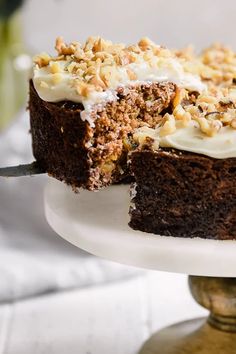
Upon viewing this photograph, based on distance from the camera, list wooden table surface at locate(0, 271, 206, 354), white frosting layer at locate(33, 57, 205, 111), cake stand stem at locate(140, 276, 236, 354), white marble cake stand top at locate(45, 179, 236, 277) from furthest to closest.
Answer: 1. wooden table surface at locate(0, 271, 206, 354)
2. cake stand stem at locate(140, 276, 236, 354)
3. white frosting layer at locate(33, 57, 205, 111)
4. white marble cake stand top at locate(45, 179, 236, 277)

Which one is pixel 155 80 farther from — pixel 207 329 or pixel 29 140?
pixel 29 140

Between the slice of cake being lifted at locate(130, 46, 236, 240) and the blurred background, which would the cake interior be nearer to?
the slice of cake being lifted at locate(130, 46, 236, 240)

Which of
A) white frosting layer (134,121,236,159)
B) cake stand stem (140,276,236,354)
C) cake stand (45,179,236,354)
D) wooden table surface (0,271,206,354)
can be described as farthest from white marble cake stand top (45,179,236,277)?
wooden table surface (0,271,206,354)

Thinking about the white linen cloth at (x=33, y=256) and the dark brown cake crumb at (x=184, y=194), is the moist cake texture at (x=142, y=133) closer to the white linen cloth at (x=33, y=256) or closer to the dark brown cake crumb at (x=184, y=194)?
the dark brown cake crumb at (x=184, y=194)

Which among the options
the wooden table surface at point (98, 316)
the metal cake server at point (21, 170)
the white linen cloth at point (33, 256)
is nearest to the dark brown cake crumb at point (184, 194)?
the metal cake server at point (21, 170)

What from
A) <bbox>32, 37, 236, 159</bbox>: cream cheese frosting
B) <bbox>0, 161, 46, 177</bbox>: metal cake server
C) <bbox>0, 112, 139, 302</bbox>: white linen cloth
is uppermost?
<bbox>32, 37, 236, 159</bbox>: cream cheese frosting

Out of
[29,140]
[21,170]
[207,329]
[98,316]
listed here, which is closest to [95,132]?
[21,170]

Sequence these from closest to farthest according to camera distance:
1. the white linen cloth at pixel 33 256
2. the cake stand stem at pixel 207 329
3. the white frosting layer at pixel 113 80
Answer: the white frosting layer at pixel 113 80
the cake stand stem at pixel 207 329
the white linen cloth at pixel 33 256
